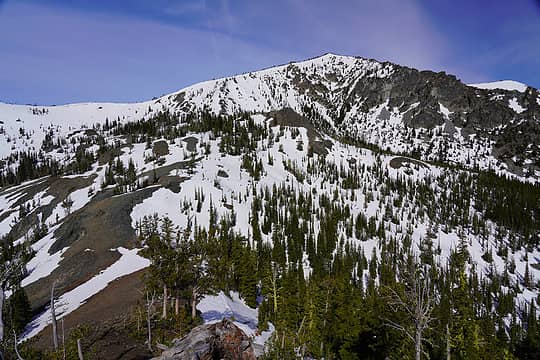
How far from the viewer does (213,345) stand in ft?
61.6

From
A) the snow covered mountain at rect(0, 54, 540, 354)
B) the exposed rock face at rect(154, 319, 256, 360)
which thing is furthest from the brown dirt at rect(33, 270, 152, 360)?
the exposed rock face at rect(154, 319, 256, 360)

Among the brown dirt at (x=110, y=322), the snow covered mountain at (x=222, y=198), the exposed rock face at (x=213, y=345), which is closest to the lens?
the exposed rock face at (x=213, y=345)

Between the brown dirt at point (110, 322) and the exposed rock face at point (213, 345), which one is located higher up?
the exposed rock face at point (213, 345)

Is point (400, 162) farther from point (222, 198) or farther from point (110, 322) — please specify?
point (110, 322)

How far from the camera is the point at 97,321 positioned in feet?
134

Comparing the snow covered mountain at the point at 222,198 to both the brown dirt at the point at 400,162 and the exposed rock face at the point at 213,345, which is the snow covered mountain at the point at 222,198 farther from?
the exposed rock face at the point at 213,345

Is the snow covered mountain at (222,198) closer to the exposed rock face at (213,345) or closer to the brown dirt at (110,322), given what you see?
the brown dirt at (110,322)

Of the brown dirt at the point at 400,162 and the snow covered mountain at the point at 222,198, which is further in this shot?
the brown dirt at the point at 400,162

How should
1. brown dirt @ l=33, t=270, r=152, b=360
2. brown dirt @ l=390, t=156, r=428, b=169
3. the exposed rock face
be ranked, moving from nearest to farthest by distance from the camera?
the exposed rock face
brown dirt @ l=33, t=270, r=152, b=360
brown dirt @ l=390, t=156, r=428, b=169

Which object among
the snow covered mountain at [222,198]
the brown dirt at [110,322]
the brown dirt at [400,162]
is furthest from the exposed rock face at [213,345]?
the brown dirt at [400,162]

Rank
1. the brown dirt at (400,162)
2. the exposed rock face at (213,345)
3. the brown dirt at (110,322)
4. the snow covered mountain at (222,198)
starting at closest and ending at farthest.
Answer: the exposed rock face at (213,345), the brown dirt at (110,322), the snow covered mountain at (222,198), the brown dirt at (400,162)

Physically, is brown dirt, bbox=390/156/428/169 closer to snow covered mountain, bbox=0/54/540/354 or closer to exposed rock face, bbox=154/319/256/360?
snow covered mountain, bbox=0/54/540/354

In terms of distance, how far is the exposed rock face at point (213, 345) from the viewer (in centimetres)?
1795

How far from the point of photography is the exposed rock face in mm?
17953
